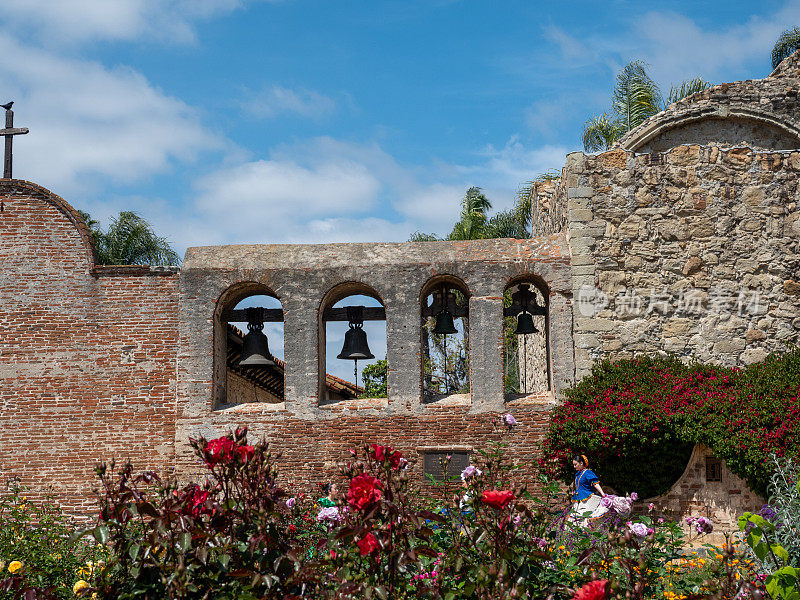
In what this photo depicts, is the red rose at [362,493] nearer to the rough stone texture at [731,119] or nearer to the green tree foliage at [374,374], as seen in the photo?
the rough stone texture at [731,119]

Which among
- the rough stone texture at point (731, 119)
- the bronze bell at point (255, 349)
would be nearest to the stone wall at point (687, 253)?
the bronze bell at point (255, 349)

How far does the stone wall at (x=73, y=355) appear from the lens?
1038cm

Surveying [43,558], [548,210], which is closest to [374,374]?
[548,210]

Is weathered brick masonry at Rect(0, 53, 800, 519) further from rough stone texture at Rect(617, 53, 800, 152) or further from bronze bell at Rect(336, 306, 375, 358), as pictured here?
rough stone texture at Rect(617, 53, 800, 152)

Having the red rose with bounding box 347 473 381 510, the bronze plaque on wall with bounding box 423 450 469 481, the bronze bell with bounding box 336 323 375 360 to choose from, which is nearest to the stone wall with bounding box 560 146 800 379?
the bronze plaque on wall with bounding box 423 450 469 481

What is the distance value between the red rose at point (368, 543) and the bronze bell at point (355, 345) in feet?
24.3

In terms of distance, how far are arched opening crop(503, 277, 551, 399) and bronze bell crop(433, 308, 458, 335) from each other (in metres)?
0.72

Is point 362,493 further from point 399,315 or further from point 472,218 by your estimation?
point 472,218

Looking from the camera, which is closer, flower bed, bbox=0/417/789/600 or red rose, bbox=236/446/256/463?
flower bed, bbox=0/417/789/600

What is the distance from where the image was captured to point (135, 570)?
3.32m

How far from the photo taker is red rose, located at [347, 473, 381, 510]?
3.32m

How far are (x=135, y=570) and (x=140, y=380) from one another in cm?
754

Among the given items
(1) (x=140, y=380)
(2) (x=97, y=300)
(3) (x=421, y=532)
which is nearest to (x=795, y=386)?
(3) (x=421, y=532)

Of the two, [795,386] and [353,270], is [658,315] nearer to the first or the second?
[795,386]
